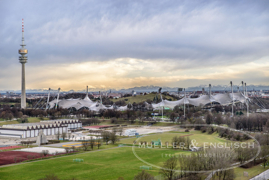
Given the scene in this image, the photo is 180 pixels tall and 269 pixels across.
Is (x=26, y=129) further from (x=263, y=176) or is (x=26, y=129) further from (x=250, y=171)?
(x=263, y=176)

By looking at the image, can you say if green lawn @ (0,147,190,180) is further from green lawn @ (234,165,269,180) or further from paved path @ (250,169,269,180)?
paved path @ (250,169,269,180)

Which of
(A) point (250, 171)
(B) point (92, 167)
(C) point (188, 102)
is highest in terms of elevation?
(C) point (188, 102)

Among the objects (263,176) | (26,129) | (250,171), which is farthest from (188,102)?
(263,176)

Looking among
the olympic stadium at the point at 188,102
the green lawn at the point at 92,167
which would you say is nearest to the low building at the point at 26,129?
the green lawn at the point at 92,167

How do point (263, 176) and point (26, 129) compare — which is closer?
point (263, 176)

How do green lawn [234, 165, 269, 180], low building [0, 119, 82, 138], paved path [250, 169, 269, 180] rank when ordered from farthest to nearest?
low building [0, 119, 82, 138], green lawn [234, 165, 269, 180], paved path [250, 169, 269, 180]

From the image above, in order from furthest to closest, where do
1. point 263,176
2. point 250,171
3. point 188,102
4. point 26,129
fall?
point 188,102 < point 26,129 < point 250,171 < point 263,176

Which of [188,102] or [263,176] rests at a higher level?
[188,102]

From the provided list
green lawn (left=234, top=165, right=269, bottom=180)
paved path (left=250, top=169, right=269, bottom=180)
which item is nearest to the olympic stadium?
green lawn (left=234, top=165, right=269, bottom=180)

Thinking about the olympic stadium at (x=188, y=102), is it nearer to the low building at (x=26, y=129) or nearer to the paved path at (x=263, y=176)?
the low building at (x=26, y=129)
